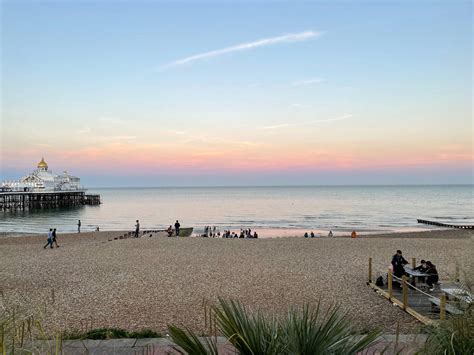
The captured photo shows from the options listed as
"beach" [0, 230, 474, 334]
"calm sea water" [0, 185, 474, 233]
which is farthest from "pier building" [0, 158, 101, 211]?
"beach" [0, 230, 474, 334]

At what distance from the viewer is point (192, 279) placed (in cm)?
1230

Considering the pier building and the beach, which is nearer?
the beach

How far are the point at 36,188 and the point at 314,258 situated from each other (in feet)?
318

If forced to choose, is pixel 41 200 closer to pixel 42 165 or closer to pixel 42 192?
pixel 42 192

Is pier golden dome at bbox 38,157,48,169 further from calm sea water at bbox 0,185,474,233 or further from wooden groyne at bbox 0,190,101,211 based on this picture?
calm sea water at bbox 0,185,474,233

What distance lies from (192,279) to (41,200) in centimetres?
8307

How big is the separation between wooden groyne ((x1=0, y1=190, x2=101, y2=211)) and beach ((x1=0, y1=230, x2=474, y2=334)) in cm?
6483

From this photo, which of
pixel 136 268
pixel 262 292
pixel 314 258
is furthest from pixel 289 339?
pixel 314 258

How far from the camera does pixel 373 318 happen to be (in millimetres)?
8172

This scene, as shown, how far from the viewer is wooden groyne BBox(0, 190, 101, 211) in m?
77.6

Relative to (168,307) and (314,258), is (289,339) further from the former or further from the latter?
(314,258)

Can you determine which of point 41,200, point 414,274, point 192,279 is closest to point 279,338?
Result: point 414,274

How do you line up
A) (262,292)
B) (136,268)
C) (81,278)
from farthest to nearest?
(136,268)
(81,278)
(262,292)

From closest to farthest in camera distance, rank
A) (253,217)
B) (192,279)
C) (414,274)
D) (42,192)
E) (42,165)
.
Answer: (414,274) < (192,279) < (253,217) < (42,192) < (42,165)
